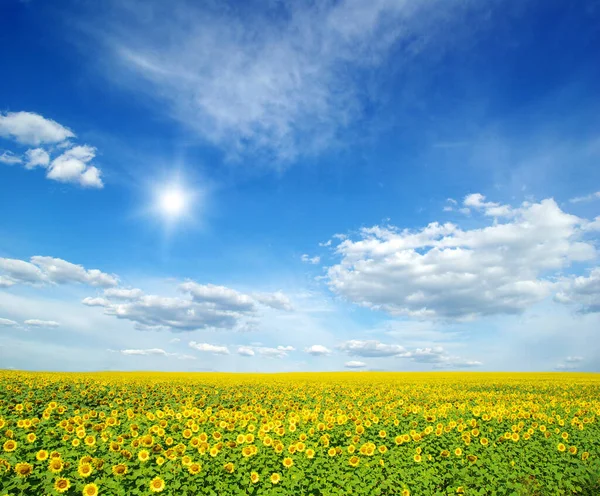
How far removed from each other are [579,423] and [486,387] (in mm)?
21969

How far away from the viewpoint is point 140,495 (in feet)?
26.9

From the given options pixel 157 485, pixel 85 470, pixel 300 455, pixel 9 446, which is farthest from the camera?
pixel 300 455

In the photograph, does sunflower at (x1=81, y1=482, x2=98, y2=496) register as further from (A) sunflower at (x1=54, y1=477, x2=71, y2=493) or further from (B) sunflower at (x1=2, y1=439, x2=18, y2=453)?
(B) sunflower at (x1=2, y1=439, x2=18, y2=453)

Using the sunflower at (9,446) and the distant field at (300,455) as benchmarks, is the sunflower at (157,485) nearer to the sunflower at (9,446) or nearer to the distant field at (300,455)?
the distant field at (300,455)

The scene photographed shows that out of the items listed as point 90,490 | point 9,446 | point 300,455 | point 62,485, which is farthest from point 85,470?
point 300,455

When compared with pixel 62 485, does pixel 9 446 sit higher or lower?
higher

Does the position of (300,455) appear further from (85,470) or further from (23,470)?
(23,470)

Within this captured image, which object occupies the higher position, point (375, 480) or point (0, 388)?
point (0, 388)

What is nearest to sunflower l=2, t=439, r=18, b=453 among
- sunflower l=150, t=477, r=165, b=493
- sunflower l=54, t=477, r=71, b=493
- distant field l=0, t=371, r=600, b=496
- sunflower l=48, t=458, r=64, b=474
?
distant field l=0, t=371, r=600, b=496

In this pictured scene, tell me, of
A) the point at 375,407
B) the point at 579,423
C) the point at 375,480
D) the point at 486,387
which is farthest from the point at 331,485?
the point at 486,387

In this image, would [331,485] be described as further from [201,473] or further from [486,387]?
[486,387]

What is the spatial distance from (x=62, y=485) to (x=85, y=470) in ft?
1.70

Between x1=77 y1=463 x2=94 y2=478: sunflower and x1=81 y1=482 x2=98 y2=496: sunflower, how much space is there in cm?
46

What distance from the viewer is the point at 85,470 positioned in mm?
8531
